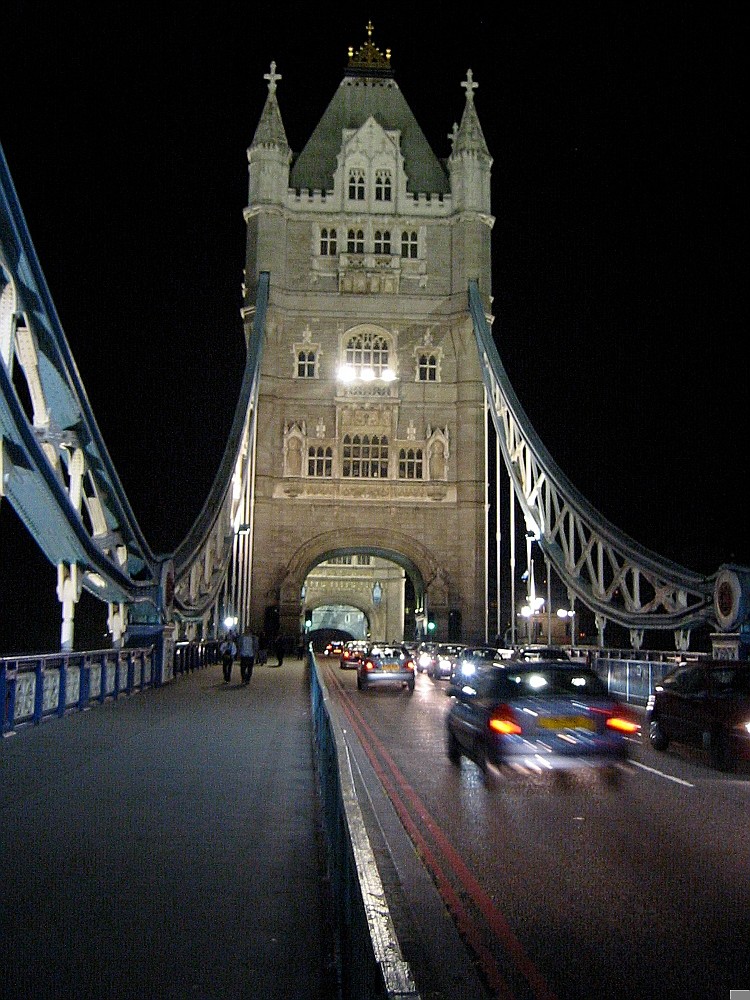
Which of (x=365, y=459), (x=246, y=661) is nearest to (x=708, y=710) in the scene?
(x=246, y=661)

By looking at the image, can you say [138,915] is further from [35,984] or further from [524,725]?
[524,725]

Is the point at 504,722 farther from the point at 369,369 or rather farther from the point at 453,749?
the point at 369,369

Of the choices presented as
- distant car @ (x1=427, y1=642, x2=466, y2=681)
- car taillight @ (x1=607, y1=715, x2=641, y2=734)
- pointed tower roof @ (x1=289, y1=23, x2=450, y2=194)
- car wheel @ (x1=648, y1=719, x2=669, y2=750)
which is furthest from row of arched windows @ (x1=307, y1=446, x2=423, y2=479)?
car taillight @ (x1=607, y1=715, x2=641, y2=734)

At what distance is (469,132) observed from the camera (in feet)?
196

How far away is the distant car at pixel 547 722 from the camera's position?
34.6 ft

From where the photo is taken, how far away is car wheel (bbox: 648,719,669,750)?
45.7 feet

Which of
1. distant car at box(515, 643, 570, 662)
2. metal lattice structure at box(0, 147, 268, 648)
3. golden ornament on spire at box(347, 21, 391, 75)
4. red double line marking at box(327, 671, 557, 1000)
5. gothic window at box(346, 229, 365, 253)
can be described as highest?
golden ornament on spire at box(347, 21, 391, 75)

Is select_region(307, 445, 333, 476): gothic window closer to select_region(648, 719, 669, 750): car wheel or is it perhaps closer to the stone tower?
the stone tower

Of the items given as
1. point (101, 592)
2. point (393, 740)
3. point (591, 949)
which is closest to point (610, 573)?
point (101, 592)

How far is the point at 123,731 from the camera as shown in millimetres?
14633

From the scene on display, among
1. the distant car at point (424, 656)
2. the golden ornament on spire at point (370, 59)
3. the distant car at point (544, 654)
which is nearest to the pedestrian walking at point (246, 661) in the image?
the distant car at point (544, 654)

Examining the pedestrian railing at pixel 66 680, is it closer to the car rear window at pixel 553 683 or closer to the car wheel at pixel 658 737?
the car rear window at pixel 553 683

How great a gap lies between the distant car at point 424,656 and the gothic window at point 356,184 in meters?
27.4

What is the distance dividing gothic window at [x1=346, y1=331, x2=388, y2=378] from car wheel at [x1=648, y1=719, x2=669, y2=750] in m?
43.2
